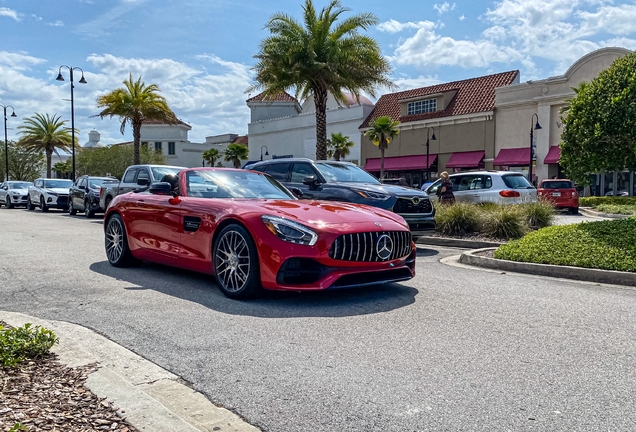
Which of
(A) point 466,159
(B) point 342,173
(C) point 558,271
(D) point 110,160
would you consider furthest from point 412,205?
(D) point 110,160

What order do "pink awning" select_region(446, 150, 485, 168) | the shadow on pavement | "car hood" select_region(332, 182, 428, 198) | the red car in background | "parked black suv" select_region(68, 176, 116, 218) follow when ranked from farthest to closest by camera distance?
"pink awning" select_region(446, 150, 485, 168) → the red car in background → "parked black suv" select_region(68, 176, 116, 218) → "car hood" select_region(332, 182, 428, 198) → the shadow on pavement

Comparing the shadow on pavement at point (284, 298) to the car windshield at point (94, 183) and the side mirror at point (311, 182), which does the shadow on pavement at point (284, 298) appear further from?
the car windshield at point (94, 183)

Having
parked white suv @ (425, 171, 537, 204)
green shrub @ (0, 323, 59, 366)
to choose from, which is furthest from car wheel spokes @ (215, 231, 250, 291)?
parked white suv @ (425, 171, 537, 204)

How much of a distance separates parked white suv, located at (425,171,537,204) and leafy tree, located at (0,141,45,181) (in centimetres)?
6405

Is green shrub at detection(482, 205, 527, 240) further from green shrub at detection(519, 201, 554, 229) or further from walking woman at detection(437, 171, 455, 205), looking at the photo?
walking woman at detection(437, 171, 455, 205)

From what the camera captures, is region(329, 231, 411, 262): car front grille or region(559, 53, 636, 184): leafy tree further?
region(559, 53, 636, 184): leafy tree

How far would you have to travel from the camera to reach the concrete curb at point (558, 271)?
759 centimetres

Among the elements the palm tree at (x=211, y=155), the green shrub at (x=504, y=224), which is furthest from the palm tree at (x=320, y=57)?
the palm tree at (x=211, y=155)

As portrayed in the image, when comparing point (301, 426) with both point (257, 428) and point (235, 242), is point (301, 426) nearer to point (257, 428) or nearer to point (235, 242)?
point (257, 428)

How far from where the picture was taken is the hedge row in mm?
12211

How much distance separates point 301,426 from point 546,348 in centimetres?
230

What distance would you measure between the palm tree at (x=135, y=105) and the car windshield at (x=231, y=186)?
2901 cm

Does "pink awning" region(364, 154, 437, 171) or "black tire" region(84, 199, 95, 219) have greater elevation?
"pink awning" region(364, 154, 437, 171)

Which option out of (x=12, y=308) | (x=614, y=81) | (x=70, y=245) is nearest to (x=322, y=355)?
(x=12, y=308)
